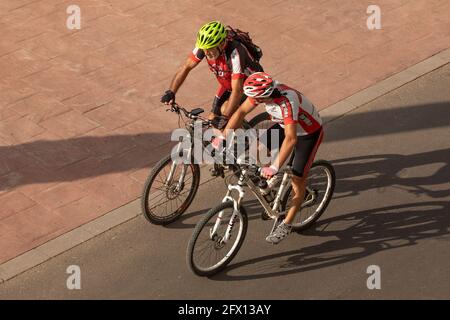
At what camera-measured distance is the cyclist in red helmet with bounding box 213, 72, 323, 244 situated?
360 inches

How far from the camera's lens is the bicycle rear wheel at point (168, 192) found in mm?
9961

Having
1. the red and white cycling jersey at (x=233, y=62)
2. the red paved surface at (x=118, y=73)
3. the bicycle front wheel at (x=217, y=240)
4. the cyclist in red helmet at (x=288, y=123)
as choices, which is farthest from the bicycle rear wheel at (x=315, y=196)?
the red paved surface at (x=118, y=73)

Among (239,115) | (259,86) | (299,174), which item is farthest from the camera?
(299,174)

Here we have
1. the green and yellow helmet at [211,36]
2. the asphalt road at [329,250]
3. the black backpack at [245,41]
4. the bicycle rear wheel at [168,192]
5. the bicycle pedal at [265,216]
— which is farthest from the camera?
the bicycle pedal at [265,216]

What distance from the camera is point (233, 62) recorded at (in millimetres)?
9992

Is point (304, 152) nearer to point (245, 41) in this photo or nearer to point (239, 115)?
point (239, 115)

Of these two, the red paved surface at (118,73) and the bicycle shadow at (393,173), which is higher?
the red paved surface at (118,73)

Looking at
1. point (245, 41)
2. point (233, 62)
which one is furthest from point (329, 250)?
point (245, 41)

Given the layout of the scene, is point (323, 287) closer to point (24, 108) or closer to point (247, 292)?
point (247, 292)

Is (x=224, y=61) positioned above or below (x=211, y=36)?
below

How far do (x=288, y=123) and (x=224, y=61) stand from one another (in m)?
1.28

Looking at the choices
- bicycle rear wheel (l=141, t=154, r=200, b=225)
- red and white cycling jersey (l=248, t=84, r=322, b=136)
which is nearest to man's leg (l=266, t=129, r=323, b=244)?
red and white cycling jersey (l=248, t=84, r=322, b=136)

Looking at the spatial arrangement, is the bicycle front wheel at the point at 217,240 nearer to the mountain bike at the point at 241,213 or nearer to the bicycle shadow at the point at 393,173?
the mountain bike at the point at 241,213
